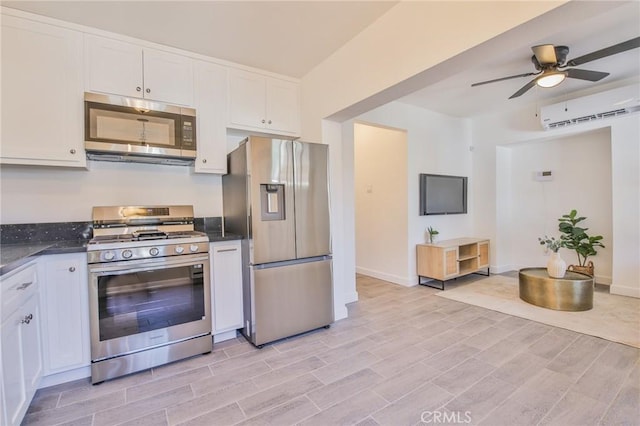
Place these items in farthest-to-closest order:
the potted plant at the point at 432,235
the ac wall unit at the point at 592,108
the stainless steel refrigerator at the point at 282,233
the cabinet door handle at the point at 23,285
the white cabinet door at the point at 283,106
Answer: the potted plant at the point at 432,235 → the ac wall unit at the point at 592,108 → the white cabinet door at the point at 283,106 → the stainless steel refrigerator at the point at 282,233 → the cabinet door handle at the point at 23,285

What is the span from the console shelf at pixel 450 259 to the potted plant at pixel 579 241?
1045 millimetres

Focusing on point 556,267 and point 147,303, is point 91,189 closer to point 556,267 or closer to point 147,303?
point 147,303

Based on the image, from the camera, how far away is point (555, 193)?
15.5 ft

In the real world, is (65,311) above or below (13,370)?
above

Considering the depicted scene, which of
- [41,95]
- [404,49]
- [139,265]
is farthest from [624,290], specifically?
[41,95]

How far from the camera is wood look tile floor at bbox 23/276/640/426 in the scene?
1677 mm

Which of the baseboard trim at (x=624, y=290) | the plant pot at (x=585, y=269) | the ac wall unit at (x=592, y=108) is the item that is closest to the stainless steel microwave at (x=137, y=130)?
the ac wall unit at (x=592, y=108)

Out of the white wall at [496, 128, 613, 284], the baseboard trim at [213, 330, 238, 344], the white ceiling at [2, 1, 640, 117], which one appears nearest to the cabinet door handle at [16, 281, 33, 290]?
the baseboard trim at [213, 330, 238, 344]

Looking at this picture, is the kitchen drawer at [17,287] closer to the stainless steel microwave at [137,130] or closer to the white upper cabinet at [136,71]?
the stainless steel microwave at [137,130]

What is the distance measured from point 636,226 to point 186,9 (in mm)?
5550

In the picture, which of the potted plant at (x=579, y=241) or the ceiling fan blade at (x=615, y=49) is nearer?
the ceiling fan blade at (x=615, y=49)

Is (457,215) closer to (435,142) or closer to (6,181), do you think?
(435,142)

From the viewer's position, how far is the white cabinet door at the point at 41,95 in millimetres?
2051

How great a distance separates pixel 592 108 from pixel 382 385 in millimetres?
4444
